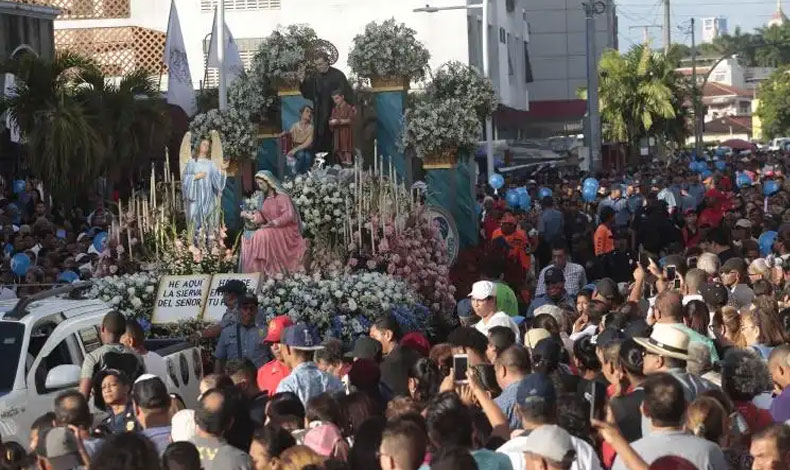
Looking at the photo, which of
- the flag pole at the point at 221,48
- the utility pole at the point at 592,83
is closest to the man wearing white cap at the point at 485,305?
the flag pole at the point at 221,48

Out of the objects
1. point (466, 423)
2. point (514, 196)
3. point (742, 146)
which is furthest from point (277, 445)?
point (742, 146)

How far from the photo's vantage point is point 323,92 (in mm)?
23078

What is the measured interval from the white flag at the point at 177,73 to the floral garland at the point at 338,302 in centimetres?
1330

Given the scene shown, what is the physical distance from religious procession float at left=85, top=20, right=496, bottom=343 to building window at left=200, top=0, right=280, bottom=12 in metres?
24.2

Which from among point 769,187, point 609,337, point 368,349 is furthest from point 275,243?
point 769,187

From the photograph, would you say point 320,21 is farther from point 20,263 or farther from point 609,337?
point 609,337

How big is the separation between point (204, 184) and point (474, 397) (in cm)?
1082

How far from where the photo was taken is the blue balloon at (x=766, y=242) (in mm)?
19938

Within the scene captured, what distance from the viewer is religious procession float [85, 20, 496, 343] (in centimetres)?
1753

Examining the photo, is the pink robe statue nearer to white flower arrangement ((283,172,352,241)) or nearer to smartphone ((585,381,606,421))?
white flower arrangement ((283,172,352,241))

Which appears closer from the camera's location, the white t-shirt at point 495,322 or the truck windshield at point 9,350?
the truck windshield at point 9,350

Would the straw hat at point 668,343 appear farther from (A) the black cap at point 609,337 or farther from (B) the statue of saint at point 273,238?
(B) the statue of saint at point 273,238

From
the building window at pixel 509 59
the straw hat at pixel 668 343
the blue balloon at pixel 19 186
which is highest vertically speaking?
the building window at pixel 509 59

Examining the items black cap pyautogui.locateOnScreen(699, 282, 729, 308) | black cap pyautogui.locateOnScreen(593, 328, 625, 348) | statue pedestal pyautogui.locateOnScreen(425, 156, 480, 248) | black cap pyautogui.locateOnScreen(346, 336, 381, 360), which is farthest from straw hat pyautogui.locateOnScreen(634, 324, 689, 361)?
statue pedestal pyautogui.locateOnScreen(425, 156, 480, 248)
